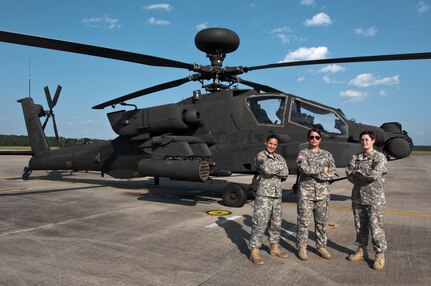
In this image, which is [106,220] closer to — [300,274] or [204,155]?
[204,155]

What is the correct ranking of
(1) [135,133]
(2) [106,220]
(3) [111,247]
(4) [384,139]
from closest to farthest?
(3) [111,247] → (2) [106,220] → (4) [384,139] → (1) [135,133]

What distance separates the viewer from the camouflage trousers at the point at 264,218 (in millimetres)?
4441

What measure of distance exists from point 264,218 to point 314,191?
77cm

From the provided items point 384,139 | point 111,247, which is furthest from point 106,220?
point 384,139

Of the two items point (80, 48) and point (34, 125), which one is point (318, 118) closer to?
point (80, 48)

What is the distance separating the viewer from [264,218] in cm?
447

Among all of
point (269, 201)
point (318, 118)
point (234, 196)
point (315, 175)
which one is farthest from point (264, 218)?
point (318, 118)

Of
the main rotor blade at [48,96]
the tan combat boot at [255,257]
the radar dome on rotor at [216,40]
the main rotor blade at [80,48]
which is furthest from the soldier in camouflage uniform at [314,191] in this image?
the main rotor blade at [48,96]

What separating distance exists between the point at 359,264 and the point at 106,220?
4874 millimetres

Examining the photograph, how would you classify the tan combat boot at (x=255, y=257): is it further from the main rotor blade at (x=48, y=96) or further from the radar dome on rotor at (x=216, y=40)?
the main rotor blade at (x=48, y=96)

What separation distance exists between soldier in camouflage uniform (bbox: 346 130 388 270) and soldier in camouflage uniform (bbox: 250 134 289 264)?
0.95 meters

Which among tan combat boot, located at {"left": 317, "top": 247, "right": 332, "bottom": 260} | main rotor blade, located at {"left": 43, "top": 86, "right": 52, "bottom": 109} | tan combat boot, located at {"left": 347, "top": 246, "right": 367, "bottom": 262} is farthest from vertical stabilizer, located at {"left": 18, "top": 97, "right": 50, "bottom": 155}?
tan combat boot, located at {"left": 347, "top": 246, "right": 367, "bottom": 262}

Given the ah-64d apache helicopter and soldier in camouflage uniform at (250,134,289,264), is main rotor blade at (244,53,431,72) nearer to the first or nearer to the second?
the ah-64d apache helicopter

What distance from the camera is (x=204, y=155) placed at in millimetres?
8953
